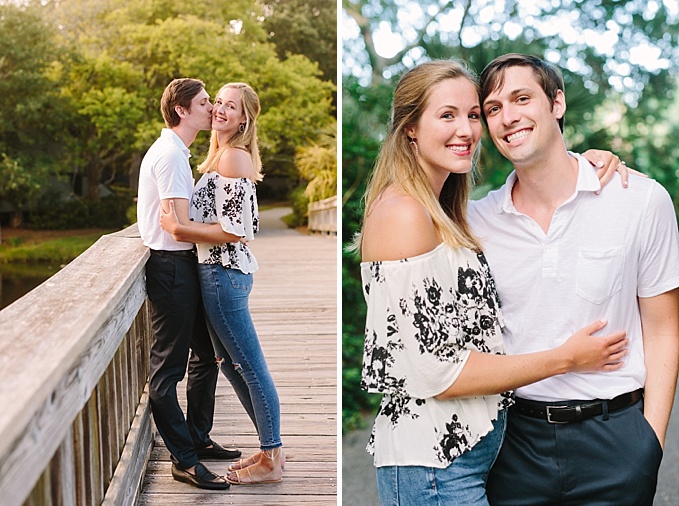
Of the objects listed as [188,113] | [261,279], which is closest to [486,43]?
[188,113]

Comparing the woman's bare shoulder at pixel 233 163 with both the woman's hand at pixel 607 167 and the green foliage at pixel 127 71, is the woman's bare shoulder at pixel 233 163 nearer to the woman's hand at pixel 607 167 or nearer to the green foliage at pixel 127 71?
the woman's hand at pixel 607 167

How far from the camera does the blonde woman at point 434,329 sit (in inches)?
49.1

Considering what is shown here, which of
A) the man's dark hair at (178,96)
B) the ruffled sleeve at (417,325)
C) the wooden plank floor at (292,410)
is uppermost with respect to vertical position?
the man's dark hair at (178,96)

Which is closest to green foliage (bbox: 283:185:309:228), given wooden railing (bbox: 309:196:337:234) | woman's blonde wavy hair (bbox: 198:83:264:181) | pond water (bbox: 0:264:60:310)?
wooden railing (bbox: 309:196:337:234)

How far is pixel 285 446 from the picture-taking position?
2.62 metres

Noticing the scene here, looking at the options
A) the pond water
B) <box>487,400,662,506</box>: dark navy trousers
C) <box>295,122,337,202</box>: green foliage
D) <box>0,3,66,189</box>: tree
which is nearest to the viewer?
<box>487,400,662,506</box>: dark navy trousers

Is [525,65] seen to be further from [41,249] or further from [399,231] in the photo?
[41,249]

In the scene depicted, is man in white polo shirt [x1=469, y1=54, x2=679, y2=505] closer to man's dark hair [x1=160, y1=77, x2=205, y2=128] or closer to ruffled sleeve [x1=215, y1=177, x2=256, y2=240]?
ruffled sleeve [x1=215, y1=177, x2=256, y2=240]

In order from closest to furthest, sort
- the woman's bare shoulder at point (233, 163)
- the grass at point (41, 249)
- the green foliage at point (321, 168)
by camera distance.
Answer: the woman's bare shoulder at point (233, 163) < the green foliage at point (321, 168) < the grass at point (41, 249)

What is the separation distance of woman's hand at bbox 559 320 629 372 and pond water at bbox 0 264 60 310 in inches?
473

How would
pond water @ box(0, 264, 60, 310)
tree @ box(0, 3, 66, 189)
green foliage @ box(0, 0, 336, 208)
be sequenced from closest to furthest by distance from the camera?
pond water @ box(0, 264, 60, 310), green foliage @ box(0, 0, 336, 208), tree @ box(0, 3, 66, 189)

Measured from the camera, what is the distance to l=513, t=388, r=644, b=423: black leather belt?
1369 millimetres

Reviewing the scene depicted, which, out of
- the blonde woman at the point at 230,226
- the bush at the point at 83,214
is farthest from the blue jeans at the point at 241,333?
the bush at the point at 83,214

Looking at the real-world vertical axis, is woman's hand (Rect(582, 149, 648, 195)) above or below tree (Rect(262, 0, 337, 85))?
below
